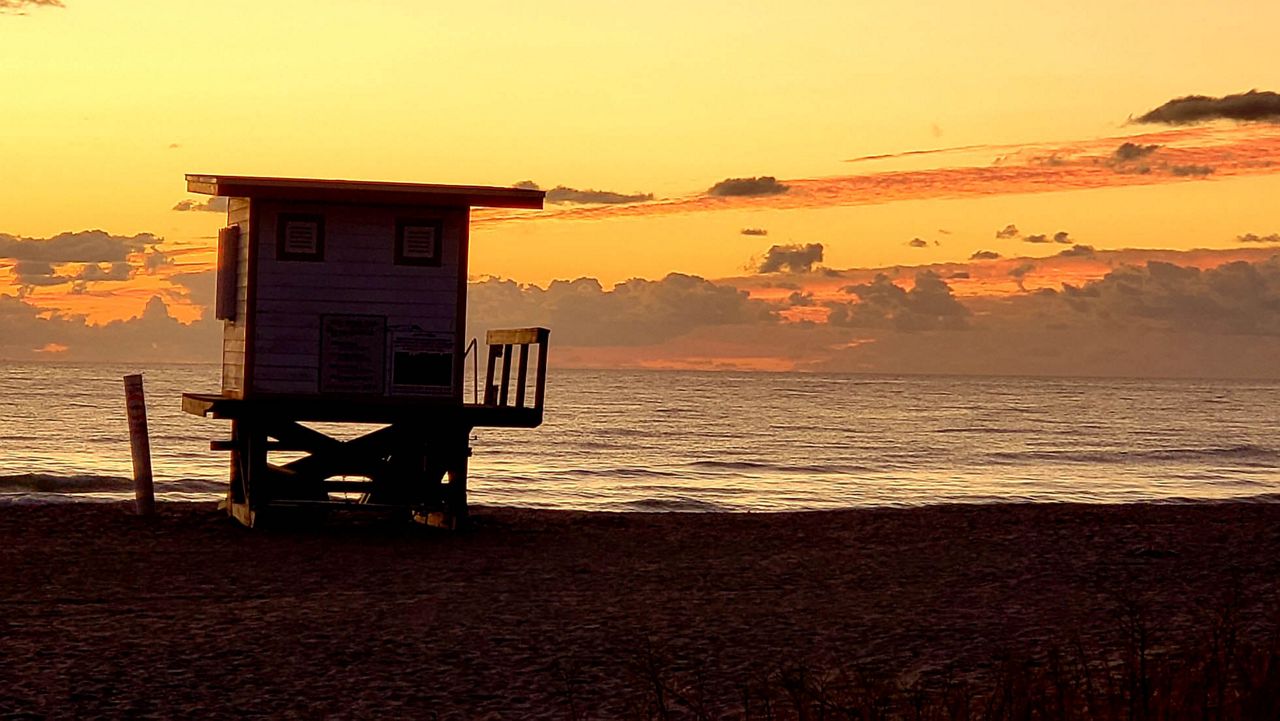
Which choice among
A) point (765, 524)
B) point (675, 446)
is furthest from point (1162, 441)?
point (765, 524)

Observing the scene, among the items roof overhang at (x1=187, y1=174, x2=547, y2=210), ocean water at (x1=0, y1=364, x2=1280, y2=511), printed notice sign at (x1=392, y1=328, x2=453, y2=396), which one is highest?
roof overhang at (x1=187, y1=174, x2=547, y2=210)

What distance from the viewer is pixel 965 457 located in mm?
50312

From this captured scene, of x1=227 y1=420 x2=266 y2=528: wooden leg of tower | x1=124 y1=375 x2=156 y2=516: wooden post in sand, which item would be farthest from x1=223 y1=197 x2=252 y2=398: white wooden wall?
x1=124 y1=375 x2=156 y2=516: wooden post in sand

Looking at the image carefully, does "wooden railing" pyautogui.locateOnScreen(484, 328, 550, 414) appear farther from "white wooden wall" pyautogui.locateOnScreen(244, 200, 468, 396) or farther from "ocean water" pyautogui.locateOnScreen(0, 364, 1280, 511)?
"ocean water" pyautogui.locateOnScreen(0, 364, 1280, 511)

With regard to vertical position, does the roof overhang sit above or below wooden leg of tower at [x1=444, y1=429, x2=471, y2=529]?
above

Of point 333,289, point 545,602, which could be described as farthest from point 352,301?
point 545,602

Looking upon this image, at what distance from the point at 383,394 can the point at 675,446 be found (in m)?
35.2

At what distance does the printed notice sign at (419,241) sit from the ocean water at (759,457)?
9887 mm

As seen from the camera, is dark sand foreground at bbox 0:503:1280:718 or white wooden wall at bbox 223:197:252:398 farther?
white wooden wall at bbox 223:197:252:398

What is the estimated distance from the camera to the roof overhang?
18203mm

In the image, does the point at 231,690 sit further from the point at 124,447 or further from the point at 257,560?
the point at 124,447

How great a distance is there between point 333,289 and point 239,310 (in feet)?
4.46

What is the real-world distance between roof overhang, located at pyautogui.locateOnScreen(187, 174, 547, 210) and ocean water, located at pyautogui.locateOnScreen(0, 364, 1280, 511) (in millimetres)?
9125

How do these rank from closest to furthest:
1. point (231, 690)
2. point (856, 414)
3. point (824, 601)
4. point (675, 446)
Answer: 1. point (231, 690)
2. point (824, 601)
3. point (675, 446)
4. point (856, 414)
